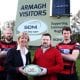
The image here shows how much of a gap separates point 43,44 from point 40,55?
183 mm

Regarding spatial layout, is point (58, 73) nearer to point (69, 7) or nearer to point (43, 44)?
point (43, 44)

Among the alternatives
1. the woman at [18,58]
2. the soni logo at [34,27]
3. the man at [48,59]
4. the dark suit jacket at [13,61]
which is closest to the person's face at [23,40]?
the woman at [18,58]

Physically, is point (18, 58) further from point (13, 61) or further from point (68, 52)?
point (68, 52)

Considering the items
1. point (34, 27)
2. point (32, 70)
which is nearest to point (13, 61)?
point (32, 70)

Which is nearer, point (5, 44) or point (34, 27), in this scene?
point (5, 44)

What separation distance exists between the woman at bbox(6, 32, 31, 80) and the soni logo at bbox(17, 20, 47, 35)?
329 inches

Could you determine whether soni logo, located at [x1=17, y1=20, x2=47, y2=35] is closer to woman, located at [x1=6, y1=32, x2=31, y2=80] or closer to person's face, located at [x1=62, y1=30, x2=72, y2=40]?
person's face, located at [x1=62, y1=30, x2=72, y2=40]

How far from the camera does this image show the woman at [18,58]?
559cm

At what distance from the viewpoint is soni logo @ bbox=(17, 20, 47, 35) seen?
14164mm

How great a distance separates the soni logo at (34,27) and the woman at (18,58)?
8359 mm

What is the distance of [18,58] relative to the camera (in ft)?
18.5

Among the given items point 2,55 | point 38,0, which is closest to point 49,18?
point 38,0

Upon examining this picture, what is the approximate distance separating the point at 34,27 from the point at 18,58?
8.84 m

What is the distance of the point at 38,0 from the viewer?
14.1 meters
